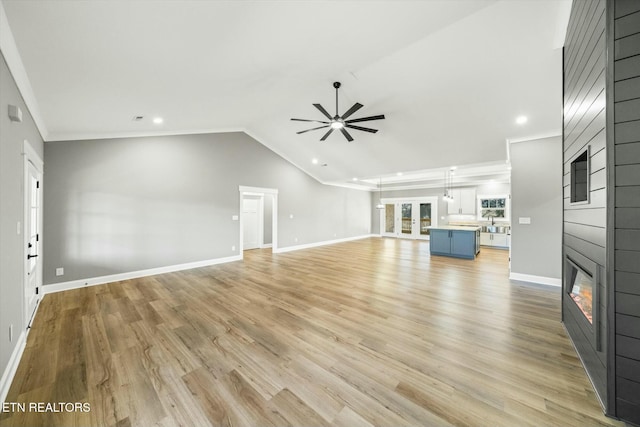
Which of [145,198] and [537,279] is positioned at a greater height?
[145,198]

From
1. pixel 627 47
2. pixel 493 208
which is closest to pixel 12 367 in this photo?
pixel 627 47

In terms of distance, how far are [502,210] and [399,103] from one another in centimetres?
719

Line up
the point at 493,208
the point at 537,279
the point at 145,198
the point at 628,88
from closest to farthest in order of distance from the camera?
the point at 628,88 → the point at 537,279 → the point at 145,198 → the point at 493,208

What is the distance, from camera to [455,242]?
7.07 metres

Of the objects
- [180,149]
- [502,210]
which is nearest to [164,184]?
[180,149]

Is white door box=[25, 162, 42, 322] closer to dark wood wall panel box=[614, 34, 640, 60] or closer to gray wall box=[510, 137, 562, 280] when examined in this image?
dark wood wall panel box=[614, 34, 640, 60]

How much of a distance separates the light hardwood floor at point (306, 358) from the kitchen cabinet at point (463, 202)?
590 cm

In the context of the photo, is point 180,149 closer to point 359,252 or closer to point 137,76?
point 137,76

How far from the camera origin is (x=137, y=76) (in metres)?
2.81

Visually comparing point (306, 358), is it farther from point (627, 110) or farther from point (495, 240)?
point (495, 240)

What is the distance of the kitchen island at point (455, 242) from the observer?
6.84 meters

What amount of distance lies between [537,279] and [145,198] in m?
8.00

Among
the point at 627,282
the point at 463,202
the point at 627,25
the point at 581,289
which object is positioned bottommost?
the point at 581,289

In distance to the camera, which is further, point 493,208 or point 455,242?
point 493,208
